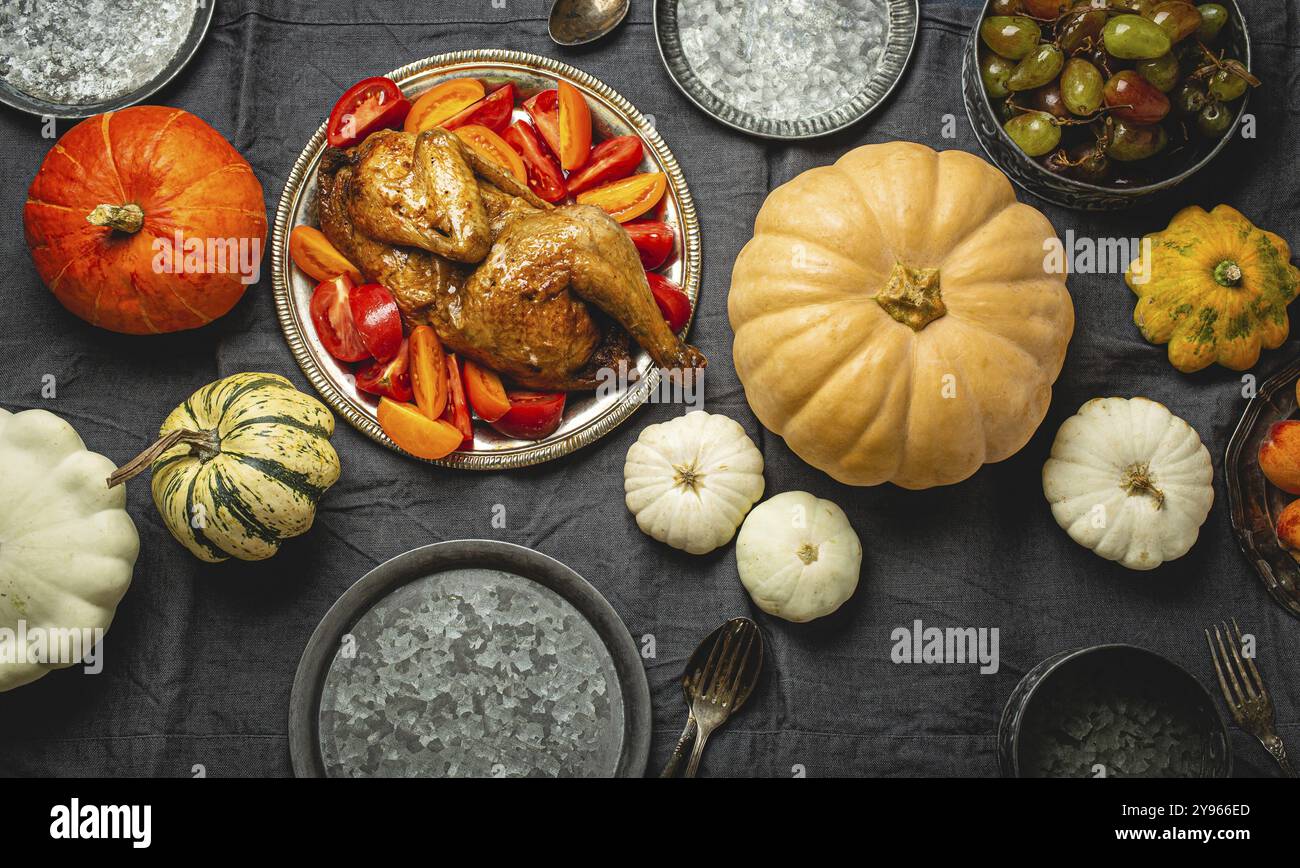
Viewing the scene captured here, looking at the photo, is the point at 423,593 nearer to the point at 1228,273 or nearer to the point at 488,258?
the point at 488,258

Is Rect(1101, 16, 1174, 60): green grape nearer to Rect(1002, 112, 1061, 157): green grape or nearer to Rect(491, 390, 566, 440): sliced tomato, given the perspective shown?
Rect(1002, 112, 1061, 157): green grape

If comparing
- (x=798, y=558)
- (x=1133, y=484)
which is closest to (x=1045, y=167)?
(x=1133, y=484)

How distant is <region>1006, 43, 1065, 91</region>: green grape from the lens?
1.71 meters

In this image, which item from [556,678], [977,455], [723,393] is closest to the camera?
[977,455]

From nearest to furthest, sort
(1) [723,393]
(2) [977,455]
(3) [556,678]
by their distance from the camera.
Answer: (2) [977,455], (3) [556,678], (1) [723,393]

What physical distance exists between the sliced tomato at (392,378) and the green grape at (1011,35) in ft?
4.33

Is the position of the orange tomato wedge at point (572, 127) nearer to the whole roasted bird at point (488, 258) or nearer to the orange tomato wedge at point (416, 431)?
the whole roasted bird at point (488, 258)

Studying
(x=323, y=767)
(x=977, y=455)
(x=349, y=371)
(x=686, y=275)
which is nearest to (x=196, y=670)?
(x=323, y=767)

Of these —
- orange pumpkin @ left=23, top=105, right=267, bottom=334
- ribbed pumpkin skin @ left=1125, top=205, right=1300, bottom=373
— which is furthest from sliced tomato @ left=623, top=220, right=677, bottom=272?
ribbed pumpkin skin @ left=1125, top=205, right=1300, bottom=373

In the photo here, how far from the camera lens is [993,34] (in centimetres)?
177

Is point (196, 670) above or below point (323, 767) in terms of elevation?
above

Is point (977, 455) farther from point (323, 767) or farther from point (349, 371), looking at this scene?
point (323, 767)
